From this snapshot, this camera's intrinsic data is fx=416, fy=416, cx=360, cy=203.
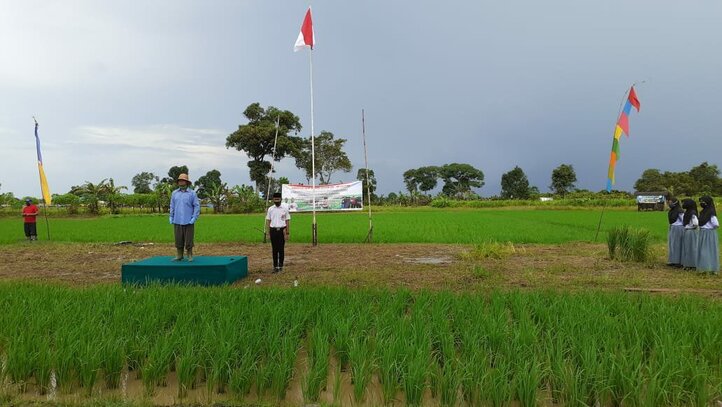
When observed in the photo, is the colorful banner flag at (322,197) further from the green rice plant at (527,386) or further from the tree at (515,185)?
the tree at (515,185)

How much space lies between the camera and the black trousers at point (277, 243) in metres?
7.86

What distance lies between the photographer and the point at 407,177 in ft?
243

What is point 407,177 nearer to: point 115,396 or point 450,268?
point 450,268

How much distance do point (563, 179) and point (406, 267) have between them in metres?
60.6

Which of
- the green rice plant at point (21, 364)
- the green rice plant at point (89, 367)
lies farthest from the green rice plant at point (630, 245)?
the green rice plant at point (21, 364)

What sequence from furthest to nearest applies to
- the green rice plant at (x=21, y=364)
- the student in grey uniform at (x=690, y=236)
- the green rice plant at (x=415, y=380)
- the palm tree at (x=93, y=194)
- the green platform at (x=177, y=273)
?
the palm tree at (x=93, y=194)
the student in grey uniform at (x=690, y=236)
the green platform at (x=177, y=273)
the green rice plant at (x=21, y=364)
the green rice plant at (x=415, y=380)

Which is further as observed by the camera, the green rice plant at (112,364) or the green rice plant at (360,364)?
the green rice plant at (112,364)

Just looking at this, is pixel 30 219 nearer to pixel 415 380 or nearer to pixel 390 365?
pixel 390 365

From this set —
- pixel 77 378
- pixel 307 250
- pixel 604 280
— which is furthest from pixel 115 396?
pixel 307 250

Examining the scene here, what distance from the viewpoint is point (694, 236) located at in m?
8.18

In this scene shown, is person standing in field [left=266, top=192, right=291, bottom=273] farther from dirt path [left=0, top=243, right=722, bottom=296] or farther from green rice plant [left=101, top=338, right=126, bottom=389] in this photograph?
green rice plant [left=101, top=338, right=126, bottom=389]

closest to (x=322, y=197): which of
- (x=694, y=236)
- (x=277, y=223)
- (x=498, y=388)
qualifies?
(x=277, y=223)

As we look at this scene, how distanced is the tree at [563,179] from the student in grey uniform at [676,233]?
57826 mm

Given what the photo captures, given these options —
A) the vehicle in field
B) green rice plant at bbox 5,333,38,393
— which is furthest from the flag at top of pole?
the vehicle in field
